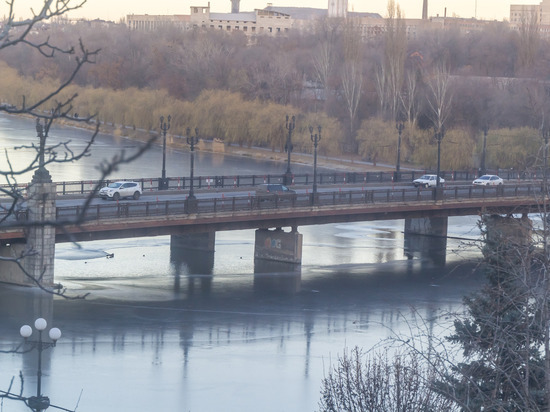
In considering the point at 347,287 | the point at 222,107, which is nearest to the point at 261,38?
the point at 222,107

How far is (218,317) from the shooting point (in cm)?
2503

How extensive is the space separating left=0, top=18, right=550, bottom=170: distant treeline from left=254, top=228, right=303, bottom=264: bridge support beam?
19275 mm

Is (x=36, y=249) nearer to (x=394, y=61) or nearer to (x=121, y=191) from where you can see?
(x=121, y=191)

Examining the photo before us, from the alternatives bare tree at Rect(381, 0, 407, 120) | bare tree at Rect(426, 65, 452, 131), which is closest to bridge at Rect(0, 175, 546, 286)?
bare tree at Rect(426, 65, 452, 131)

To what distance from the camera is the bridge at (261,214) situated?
2631 centimetres

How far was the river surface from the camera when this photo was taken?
18.2m

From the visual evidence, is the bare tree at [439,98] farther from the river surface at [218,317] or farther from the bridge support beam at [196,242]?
the bridge support beam at [196,242]

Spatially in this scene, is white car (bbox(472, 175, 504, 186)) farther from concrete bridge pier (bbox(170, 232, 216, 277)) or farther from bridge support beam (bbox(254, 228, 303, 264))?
concrete bridge pier (bbox(170, 232, 216, 277))

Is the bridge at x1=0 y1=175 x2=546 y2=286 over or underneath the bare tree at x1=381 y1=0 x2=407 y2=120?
underneath

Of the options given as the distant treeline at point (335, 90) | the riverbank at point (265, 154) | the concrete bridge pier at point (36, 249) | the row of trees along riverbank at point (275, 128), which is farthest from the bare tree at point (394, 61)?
the concrete bridge pier at point (36, 249)

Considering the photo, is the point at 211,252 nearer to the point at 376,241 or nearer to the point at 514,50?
the point at 376,241

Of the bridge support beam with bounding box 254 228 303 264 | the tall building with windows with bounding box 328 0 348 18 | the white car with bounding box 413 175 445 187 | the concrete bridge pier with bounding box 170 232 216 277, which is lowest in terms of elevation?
the concrete bridge pier with bounding box 170 232 216 277

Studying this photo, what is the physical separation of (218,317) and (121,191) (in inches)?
377

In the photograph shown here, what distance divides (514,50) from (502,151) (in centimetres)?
2922
